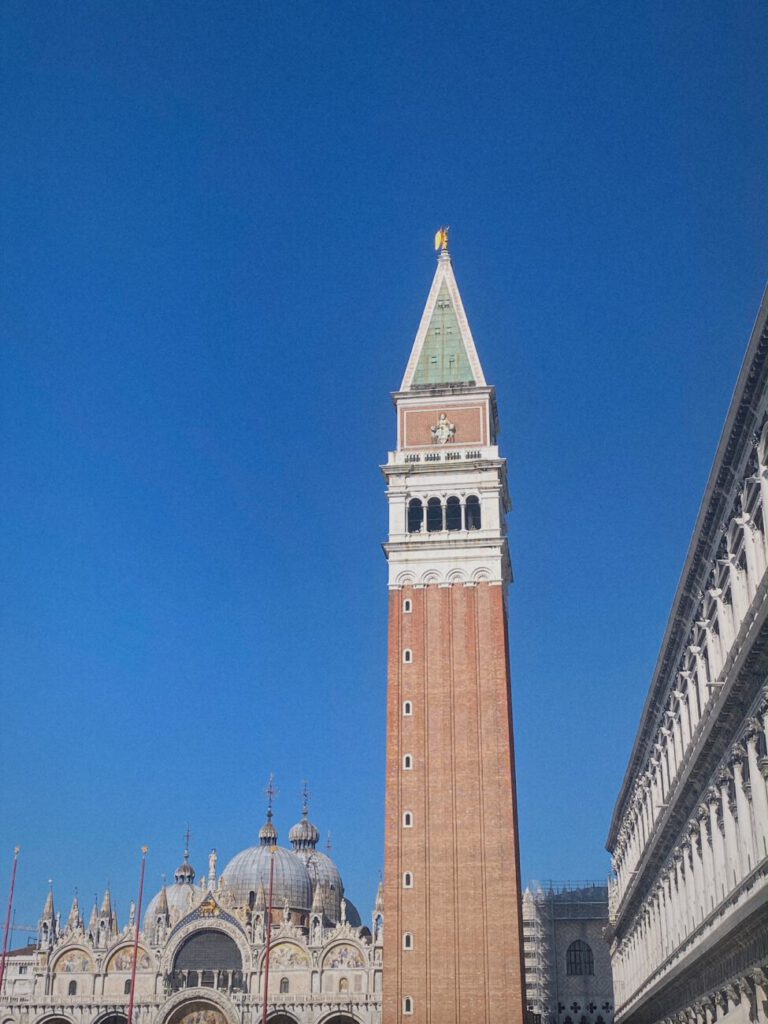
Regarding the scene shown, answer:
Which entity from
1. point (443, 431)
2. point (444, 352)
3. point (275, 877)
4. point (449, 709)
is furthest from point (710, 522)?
point (275, 877)

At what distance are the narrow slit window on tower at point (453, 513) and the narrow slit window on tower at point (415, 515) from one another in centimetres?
152

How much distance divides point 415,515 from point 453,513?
231 cm

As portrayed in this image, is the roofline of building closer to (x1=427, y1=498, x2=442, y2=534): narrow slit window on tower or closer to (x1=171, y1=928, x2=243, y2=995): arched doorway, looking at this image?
(x1=427, y1=498, x2=442, y2=534): narrow slit window on tower

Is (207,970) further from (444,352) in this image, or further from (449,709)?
(444,352)

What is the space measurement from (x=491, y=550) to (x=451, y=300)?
19346 mm

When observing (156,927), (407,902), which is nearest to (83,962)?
(156,927)

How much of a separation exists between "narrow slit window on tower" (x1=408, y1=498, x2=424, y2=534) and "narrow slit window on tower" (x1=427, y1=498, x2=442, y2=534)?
49 centimetres

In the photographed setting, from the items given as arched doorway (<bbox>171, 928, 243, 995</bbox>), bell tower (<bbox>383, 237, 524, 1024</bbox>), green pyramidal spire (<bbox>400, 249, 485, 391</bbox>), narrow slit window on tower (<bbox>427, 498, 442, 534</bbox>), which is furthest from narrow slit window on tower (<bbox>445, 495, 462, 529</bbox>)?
arched doorway (<bbox>171, 928, 243, 995</bbox>)

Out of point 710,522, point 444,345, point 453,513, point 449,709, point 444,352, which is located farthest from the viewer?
point 444,345

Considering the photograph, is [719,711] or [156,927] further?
[156,927]

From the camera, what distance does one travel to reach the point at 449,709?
6588cm

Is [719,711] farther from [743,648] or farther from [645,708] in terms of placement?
[645,708]

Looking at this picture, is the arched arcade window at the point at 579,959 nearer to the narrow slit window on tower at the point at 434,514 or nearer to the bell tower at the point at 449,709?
the bell tower at the point at 449,709

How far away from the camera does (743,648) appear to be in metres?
24.7
